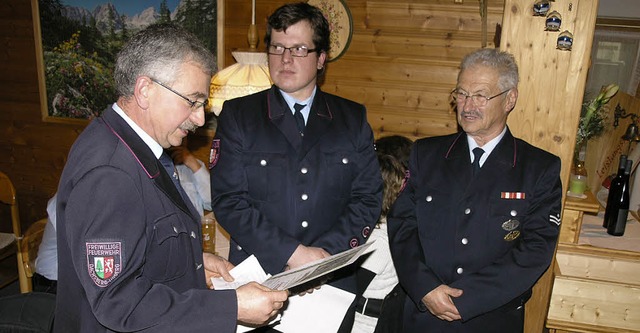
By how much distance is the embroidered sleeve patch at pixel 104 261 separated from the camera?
1.11 m

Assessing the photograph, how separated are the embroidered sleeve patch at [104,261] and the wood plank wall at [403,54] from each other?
11.0ft

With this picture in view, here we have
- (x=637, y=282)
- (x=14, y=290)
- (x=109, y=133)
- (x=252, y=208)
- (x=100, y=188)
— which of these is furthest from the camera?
(x=14, y=290)

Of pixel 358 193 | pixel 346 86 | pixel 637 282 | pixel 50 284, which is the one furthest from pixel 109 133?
pixel 346 86

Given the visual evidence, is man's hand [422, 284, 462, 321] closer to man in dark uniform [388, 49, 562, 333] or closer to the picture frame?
man in dark uniform [388, 49, 562, 333]

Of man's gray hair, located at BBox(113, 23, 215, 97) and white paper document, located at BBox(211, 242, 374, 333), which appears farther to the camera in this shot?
white paper document, located at BBox(211, 242, 374, 333)

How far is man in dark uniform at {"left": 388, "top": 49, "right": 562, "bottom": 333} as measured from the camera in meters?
1.92

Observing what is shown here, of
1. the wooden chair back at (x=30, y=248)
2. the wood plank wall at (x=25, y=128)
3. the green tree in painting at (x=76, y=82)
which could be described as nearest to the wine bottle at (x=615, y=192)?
the wooden chair back at (x=30, y=248)

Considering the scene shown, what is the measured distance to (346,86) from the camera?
4297 mm

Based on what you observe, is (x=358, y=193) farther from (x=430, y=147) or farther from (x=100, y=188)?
(x=100, y=188)

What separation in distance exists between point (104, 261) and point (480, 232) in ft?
4.67

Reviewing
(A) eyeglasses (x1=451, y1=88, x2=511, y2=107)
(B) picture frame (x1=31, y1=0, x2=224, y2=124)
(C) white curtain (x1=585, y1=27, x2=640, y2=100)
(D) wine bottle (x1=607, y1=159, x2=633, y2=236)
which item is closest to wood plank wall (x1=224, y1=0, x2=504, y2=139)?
(B) picture frame (x1=31, y1=0, x2=224, y2=124)

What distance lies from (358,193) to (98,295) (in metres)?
1.19

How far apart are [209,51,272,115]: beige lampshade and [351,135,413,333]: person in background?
86cm

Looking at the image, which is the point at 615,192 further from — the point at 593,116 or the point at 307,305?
the point at 307,305
